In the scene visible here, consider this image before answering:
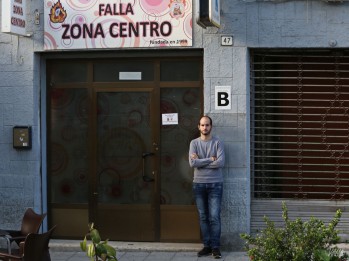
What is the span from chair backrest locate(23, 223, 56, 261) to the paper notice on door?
11.1 ft

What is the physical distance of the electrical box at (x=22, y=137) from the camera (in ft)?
32.4

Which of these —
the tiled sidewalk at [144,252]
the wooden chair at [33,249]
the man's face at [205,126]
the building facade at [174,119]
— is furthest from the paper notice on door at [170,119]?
the wooden chair at [33,249]

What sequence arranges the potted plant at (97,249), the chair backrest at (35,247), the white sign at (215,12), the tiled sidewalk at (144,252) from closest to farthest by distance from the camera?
the potted plant at (97,249) < the chair backrest at (35,247) < the white sign at (215,12) < the tiled sidewalk at (144,252)

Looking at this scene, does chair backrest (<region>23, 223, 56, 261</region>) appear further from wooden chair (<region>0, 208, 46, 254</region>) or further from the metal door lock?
the metal door lock

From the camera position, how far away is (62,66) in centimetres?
1016

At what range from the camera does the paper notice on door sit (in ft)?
32.2

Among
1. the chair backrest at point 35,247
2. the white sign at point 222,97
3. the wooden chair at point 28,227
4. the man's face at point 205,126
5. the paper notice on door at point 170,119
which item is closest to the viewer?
the chair backrest at point 35,247

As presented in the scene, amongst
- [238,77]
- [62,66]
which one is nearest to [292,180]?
[238,77]

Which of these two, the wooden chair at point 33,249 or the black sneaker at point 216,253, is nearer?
the wooden chair at point 33,249

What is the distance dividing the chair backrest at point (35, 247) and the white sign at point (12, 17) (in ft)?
11.5

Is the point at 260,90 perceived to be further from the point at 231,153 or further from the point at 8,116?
the point at 8,116

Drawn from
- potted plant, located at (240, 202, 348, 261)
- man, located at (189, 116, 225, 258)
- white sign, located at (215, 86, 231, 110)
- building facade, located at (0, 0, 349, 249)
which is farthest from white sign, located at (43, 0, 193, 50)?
potted plant, located at (240, 202, 348, 261)

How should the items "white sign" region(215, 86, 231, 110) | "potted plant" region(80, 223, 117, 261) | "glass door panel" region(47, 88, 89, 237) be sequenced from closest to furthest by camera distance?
"potted plant" region(80, 223, 117, 261)
"white sign" region(215, 86, 231, 110)
"glass door panel" region(47, 88, 89, 237)

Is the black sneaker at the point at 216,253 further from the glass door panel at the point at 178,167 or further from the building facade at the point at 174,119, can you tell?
the glass door panel at the point at 178,167
